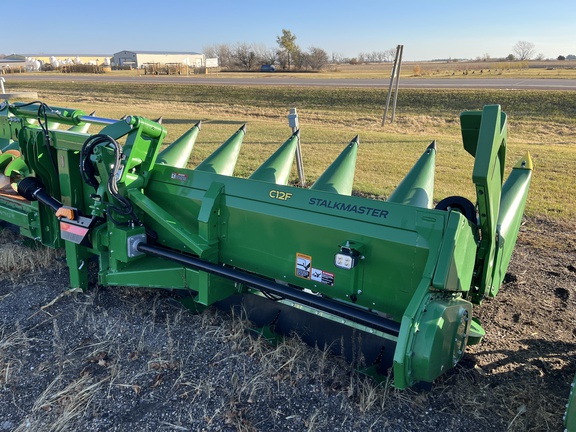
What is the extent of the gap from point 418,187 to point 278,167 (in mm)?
1200

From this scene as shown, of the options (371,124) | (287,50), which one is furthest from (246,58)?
(371,124)

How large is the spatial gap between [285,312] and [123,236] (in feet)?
4.34

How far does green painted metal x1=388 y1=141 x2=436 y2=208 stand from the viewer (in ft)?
11.5

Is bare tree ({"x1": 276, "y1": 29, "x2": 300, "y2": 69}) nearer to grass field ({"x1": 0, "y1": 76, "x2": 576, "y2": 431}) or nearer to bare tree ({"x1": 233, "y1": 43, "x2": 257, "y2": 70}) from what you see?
bare tree ({"x1": 233, "y1": 43, "x2": 257, "y2": 70})

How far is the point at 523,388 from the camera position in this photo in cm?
307

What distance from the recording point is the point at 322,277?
3.18 m

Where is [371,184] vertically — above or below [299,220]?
below

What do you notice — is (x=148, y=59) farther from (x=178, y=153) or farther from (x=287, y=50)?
(x=178, y=153)

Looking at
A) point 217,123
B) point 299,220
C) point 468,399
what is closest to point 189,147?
point 299,220

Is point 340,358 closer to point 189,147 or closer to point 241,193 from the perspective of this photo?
point 241,193

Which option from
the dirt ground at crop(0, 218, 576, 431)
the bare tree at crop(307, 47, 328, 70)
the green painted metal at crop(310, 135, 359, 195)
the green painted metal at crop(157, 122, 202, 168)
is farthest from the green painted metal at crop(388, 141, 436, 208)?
the bare tree at crop(307, 47, 328, 70)

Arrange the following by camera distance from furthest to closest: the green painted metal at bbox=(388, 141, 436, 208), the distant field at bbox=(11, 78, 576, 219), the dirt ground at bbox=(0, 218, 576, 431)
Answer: the distant field at bbox=(11, 78, 576, 219), the green painted metal at bbox=(388, 141, 436, 208), the dirt ground at bbox=(0, 218, 576, 431)

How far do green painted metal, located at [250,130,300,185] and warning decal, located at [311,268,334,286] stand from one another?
3.64ft

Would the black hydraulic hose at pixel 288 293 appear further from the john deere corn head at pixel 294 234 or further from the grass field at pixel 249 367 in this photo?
the grass field at pixel 249 367
